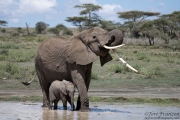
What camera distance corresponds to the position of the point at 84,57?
10906mm

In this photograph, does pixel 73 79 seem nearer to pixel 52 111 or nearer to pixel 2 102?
pixel 52 111

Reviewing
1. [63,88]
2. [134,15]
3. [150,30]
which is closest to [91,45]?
[63,88]

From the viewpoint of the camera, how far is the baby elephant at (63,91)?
430 inches

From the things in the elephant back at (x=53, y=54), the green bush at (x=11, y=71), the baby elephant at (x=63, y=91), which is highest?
the elephant back at (x=53, y=54)

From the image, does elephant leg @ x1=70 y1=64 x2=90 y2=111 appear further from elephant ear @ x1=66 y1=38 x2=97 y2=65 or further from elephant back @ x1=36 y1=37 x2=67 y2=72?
elephant back @ x1=36 y1=37 x2=67 y2=72

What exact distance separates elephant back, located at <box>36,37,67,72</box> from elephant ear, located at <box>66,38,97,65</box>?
0.32m

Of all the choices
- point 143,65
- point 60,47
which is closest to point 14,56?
point 143,65

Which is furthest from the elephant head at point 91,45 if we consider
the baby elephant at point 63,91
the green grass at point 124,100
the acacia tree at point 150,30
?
the acacia tree at point 150,30

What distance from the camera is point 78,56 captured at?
1098 cm

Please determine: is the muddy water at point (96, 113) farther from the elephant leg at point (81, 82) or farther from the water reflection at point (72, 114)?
the elephant leg at point (81, 82)

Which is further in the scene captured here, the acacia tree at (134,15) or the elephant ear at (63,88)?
the acacia tree at (134,15)

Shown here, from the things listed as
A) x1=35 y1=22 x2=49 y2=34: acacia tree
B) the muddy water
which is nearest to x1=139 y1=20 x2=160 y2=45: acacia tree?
x1=35 y1=22 x2=49 y2=34: acacia tree

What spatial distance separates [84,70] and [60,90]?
0.78 metres

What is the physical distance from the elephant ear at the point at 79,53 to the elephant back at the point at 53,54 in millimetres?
320
